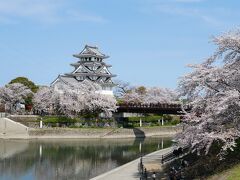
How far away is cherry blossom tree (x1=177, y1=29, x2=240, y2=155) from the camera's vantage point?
853 inches

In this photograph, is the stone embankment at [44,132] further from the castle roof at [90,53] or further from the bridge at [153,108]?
the castle roof at [90,53]

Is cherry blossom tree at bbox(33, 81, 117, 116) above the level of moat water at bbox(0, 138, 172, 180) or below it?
above

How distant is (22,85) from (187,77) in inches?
2430

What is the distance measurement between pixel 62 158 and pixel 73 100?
2865 cm

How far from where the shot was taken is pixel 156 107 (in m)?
→ 71.2

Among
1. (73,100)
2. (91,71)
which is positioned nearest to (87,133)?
(73,100)

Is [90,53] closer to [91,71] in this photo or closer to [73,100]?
[91,71]

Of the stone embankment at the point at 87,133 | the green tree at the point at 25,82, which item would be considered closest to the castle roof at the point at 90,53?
the green tree at the point at 25,82

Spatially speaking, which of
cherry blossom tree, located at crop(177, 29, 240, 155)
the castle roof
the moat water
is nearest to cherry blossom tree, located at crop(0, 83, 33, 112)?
the castle roof

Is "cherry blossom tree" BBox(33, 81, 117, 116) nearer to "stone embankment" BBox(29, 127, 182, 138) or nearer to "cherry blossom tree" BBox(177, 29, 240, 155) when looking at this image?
"stone embankment" BBox(29, 127, 182, 138)

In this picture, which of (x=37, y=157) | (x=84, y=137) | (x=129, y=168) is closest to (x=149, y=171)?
(x=129, y=168)

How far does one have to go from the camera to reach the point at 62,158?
139 ft

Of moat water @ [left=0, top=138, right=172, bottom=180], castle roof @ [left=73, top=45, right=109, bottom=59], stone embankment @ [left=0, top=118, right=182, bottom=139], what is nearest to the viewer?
moat water @ [left=0, top=138, right=172, bottom=180]

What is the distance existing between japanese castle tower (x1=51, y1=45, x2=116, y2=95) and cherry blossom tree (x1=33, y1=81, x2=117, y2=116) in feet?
27.1
